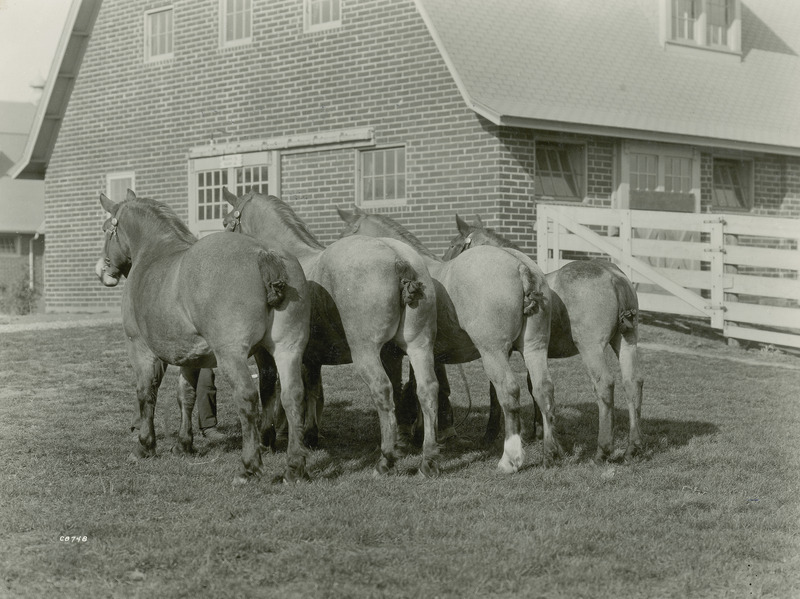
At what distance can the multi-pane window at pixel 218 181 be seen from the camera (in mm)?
19406

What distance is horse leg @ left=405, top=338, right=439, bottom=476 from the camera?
25.0ft

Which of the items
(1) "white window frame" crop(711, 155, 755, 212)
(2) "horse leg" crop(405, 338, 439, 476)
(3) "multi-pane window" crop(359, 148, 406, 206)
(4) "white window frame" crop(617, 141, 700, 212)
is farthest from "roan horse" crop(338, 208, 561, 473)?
(1) "white window frame" crop(711, 155, 755, 212)

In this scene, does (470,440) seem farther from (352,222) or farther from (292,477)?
(292,477)

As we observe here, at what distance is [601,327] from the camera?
27.5 feet

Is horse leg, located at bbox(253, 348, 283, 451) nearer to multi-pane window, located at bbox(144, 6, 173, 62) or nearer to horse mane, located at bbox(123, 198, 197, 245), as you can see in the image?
horse mane, located at bbox(123, 198, 197, 245)

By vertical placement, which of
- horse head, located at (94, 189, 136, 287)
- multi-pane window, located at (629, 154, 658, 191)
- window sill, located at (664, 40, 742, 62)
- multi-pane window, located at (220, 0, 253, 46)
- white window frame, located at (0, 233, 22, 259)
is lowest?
horse head, located at (94, 189, 136, 287)

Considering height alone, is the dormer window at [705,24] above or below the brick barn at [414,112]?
above

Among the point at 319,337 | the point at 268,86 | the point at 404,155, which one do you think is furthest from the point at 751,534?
the point at 268,86

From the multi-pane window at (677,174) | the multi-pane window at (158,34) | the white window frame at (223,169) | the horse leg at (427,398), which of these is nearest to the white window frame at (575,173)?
the multi-pane window at (677,174)

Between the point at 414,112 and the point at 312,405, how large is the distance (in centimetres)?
950

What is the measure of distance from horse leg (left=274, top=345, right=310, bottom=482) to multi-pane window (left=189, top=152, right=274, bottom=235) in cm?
1216

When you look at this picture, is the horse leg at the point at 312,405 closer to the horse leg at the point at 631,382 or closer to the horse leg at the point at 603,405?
the horse leg at the point at 603,405

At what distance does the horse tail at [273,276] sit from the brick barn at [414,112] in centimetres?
877

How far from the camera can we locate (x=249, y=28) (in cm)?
1947
